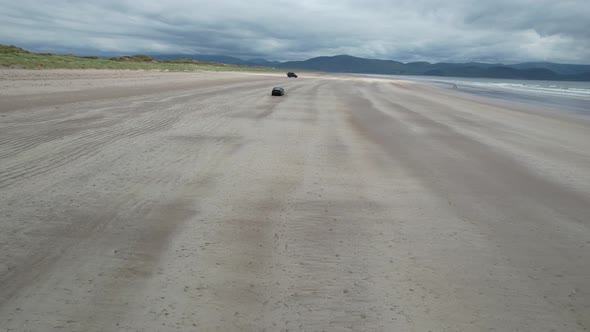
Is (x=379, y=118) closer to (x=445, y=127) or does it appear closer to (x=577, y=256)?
(x=445, y=127)

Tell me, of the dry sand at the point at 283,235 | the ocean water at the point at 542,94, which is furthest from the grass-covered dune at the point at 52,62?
the ocean water at the point at 542,94

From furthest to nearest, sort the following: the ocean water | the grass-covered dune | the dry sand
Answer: the grass-covered dune
the ocean water
the dry sand

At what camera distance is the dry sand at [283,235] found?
2395 millimetres

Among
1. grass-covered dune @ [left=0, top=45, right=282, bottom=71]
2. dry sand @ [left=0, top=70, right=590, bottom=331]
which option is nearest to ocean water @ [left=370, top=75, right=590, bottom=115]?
dry sand @ [left=0, top=70, right=590, bottom=331]

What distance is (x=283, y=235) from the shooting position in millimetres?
3482

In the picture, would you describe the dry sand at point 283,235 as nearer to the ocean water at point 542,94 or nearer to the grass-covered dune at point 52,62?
the ocean water at point 542,94

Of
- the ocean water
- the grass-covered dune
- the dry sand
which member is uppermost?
the grass-covered dune

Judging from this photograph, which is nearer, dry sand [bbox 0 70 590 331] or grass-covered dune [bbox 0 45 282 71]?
dry sand [bbox 0 70 590 331]

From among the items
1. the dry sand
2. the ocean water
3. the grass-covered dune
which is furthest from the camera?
the grass-covered dune

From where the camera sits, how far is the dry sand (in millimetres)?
2395

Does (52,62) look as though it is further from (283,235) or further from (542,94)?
(542,94)

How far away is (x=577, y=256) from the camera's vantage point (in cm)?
334

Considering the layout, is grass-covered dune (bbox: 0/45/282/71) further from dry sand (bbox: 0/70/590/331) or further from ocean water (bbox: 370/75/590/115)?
ocean water (bbox: 370/75/590/115)

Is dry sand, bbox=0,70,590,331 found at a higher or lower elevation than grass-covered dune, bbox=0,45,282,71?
lower
